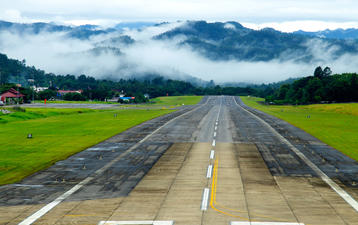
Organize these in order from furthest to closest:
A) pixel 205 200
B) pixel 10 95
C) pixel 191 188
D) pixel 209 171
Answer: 1. pixel 10 95
2. pixel 209 171
3. pixel 191 188
4. pixel 205 200

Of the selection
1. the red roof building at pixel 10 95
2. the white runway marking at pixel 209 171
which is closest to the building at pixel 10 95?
the red roof building at pixel 10 95

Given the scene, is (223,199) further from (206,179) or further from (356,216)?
(356,216)

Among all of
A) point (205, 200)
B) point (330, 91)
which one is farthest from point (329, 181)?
point (330, 91)

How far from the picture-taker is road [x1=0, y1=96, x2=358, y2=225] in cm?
1430

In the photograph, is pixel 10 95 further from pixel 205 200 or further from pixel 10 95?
pixel 205 200

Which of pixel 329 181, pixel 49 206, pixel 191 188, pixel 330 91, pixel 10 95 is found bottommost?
pixel 49 206

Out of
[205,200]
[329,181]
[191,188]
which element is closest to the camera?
[205,200]

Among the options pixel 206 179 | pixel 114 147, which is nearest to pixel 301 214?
pixel 206 179

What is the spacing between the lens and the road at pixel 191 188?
46.9ft

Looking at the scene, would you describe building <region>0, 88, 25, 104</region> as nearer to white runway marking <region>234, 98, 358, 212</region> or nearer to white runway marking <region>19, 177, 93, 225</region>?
white runway marking <region>234, 98, 358, 212</region>

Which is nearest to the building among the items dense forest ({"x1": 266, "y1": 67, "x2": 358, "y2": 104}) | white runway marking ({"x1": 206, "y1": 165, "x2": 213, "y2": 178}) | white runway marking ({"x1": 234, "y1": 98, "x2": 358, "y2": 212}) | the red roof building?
the red roof building

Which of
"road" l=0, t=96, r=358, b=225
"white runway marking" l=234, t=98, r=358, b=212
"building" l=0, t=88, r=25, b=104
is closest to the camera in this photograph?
"road" l=0, t=96, r=358, b=225

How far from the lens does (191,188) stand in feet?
60.3

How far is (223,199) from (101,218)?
532cm
